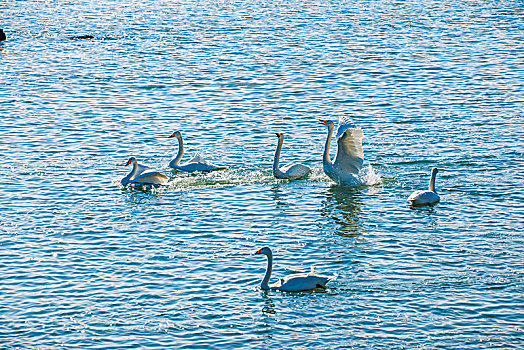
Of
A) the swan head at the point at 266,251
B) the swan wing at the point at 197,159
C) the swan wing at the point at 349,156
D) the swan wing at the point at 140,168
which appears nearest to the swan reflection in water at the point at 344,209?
the swan wing at the point at 349,156

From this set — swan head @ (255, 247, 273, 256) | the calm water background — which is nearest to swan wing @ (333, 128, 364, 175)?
the calm water background

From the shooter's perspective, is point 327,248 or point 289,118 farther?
point 289,118

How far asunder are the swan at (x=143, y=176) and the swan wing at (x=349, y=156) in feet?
16.2

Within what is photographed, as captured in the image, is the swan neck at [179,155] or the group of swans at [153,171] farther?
the swan neck at [179,155]

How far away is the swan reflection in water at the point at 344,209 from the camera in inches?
888

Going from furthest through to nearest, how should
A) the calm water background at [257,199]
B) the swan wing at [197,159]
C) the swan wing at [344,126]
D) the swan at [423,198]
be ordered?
the swan wing at [197,159]
the swan wing at [344,126]
the swan at [423,198]
the calm water background at [257,199]

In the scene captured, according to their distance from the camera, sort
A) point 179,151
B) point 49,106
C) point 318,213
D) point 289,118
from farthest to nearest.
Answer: point 49,106 < point 289,118 < point 179,151 < point 318,213

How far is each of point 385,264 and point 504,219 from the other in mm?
4161

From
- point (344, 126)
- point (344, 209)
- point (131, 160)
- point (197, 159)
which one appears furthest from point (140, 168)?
point (344, 209)

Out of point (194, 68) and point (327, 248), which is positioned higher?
point (194, 68)

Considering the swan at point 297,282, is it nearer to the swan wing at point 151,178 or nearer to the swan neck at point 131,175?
the swan wing at point 151,178

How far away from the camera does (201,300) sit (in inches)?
723

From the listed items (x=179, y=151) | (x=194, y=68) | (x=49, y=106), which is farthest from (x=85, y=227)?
(x=194, y=68)

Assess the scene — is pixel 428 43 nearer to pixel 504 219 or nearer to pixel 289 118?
pixel 289 118
